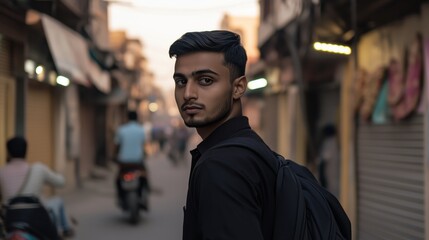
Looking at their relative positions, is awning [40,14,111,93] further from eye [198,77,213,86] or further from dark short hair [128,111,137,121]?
eye [198,77,213,86]

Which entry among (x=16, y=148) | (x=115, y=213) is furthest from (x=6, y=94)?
(x=16, y=148)

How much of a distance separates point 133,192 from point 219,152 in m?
7.29

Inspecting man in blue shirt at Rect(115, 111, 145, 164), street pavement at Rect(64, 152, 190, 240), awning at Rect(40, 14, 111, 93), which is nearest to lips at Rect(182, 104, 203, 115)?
street pavement at Rect(64, 152, 190, 240)

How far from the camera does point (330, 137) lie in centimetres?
969

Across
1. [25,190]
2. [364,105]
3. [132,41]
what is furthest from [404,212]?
[132,41]

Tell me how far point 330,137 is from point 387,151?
2135mm

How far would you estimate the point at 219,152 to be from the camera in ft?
5.17

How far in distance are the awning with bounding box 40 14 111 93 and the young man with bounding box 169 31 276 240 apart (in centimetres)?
681

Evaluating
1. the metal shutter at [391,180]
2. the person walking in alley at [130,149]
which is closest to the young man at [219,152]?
the metal shutter at [391,180]

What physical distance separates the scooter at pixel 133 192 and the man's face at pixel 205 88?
7093 mm

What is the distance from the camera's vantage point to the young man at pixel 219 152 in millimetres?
1493

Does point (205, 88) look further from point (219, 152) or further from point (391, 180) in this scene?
point (391, 180)

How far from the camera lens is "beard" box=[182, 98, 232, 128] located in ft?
5.69

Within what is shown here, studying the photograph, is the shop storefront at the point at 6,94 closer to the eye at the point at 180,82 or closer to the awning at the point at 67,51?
the awning at the point at 67,51
